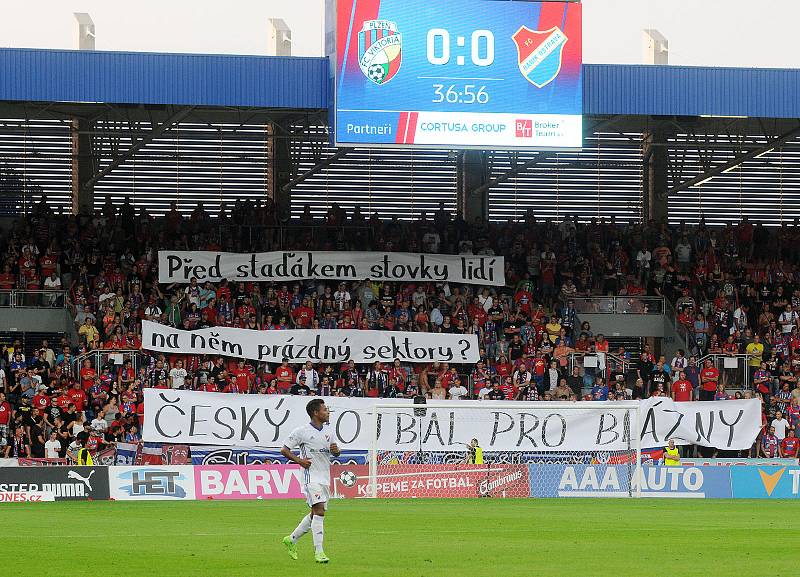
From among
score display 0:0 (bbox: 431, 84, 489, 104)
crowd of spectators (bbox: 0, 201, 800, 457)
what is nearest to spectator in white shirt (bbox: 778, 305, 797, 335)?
crowd of spectators (bbox: 0, 201, 800, 457)

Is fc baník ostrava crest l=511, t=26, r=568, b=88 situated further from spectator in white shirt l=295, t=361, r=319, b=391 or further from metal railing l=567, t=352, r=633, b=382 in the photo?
spectator in white shirt l=295, t=361, r=319, b=391

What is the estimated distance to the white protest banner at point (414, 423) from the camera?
34.5 meters

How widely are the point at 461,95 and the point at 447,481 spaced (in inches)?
416

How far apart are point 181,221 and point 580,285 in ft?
41.6

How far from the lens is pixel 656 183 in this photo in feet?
164

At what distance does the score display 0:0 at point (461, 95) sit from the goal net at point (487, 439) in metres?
7.94

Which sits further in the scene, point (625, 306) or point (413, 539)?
point (625, 306)

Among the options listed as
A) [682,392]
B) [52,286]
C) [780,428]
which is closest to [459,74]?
[682,392]

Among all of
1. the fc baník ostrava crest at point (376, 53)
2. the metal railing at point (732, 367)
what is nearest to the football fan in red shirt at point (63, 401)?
the fc baník ostrava crest at point (376, 53)

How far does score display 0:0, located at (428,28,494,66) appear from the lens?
3647 centimetres

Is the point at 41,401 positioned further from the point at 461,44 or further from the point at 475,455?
the point at 461,44

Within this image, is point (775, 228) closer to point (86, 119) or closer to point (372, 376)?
point (372, 376)

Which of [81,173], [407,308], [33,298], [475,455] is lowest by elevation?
[475,455]

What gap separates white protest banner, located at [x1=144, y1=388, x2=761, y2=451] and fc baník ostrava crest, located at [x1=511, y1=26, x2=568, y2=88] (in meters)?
8.67
